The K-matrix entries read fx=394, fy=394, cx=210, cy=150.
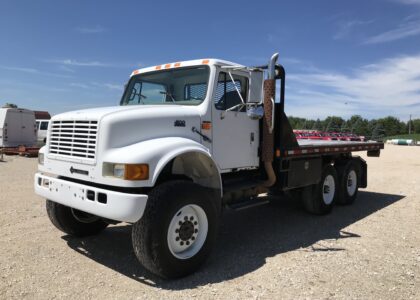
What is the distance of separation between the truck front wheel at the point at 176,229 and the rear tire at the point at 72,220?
5.59ft

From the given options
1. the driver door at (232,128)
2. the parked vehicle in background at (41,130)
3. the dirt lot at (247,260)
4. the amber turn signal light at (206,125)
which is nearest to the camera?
the dirt lot at (247,260)

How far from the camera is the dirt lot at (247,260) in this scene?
4.02 meters

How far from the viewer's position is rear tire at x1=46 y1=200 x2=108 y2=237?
5375mm

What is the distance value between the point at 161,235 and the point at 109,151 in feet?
3.39

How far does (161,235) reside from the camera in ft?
13.4

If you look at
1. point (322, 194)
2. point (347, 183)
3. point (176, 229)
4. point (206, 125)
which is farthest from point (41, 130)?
point (176, 229)

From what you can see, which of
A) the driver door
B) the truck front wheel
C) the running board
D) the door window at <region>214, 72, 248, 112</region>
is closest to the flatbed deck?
the driver door

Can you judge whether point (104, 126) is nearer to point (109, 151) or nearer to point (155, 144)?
point (109, 151)

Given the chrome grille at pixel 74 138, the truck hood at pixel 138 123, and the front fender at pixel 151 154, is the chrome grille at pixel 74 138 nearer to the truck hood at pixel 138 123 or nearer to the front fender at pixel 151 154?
the truck hood at pixel 138 123

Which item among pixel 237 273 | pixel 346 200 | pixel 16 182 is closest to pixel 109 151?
pixel 237 273

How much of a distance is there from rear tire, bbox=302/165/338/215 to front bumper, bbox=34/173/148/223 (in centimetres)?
431

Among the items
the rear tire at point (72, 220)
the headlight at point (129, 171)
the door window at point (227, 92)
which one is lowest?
the rear tire at point (72, 220)

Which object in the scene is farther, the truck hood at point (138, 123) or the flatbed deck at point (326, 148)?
the flatbed deck at point (326, 148)

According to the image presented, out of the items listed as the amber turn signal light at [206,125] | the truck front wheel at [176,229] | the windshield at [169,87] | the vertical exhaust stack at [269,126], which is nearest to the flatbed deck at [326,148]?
the vertical exhaust stack at [269,126]
